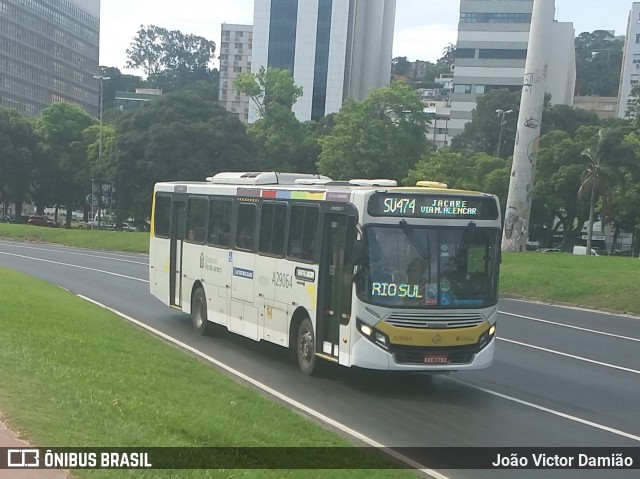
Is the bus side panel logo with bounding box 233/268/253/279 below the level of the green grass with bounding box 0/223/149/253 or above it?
above

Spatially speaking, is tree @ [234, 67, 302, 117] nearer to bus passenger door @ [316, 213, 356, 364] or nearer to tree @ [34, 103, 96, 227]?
tree @ [34, 103, 96, 227]

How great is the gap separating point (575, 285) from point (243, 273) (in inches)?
669

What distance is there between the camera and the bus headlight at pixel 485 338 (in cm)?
1223

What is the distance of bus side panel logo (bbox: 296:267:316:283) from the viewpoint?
1299cm

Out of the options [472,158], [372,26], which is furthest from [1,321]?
[372,26]

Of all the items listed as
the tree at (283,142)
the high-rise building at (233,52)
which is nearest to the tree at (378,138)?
the tree at (283,142)

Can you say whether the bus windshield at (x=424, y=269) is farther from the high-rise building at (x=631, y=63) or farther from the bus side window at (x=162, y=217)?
the high-rise building at (x=631, y=63)

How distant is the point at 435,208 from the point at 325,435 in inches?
170

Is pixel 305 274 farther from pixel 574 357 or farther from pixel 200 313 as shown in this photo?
pixel 574 357

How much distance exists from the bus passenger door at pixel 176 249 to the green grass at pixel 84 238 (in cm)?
2763

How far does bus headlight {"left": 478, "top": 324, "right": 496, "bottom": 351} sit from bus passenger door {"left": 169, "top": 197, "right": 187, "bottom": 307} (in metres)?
8.06

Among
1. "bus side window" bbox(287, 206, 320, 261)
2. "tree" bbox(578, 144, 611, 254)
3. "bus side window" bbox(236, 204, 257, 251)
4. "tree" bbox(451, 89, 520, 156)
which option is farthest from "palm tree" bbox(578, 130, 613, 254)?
"bus side window" bbox(287, 206, 320, 261)

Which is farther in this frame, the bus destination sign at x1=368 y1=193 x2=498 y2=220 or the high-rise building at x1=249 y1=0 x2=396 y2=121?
the high-rise building at x1=249 y1=0 x2=396 y2=121

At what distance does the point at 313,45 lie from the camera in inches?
4756
